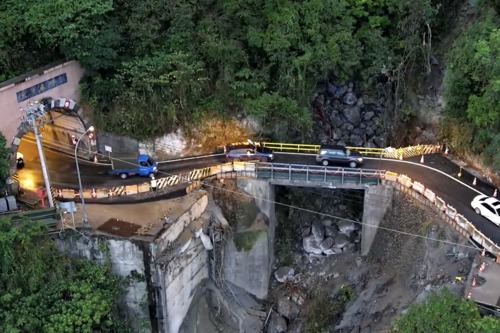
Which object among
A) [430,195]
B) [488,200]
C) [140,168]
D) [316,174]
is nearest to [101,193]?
[140,168]

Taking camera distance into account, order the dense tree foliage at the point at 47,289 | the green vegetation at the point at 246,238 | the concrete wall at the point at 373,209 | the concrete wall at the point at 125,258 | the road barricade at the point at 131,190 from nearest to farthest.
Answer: the dense tree foliage at the point at 47,289 < the concrete wall at the point at 125,258 < the road barricade at the point at 131,190 < the concrete wall at the point at 373,209 < the green vegetation at the point at 246,238

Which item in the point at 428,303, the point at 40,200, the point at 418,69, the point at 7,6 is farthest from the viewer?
the point at 418,69

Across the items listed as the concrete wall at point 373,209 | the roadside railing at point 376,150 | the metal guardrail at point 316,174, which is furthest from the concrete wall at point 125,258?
the concrete wall at point 373,209

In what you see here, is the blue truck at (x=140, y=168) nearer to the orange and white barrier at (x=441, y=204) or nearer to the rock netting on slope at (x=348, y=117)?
the rock netting on slope at (x=348, y=117)

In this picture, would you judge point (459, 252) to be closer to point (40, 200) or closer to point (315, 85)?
point (315, 85)

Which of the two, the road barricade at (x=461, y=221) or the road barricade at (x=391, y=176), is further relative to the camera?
the road barricade at (x=391, y=176)

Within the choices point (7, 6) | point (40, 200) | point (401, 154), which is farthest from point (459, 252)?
point (7, 6)

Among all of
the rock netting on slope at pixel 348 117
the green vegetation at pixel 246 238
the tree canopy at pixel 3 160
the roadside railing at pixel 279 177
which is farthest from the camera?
the rock netting on slope at pixel 348 117
